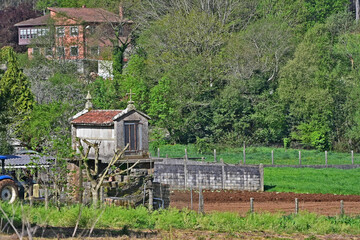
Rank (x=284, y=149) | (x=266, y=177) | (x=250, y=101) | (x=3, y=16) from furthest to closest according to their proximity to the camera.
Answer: (x=3, y=16) < (x=250, y=101) < (x=284, y=149) < (x=266, y=177)

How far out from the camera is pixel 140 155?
1362 inches

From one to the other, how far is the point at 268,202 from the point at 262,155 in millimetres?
21837

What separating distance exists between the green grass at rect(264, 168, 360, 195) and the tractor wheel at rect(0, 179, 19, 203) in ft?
56.2

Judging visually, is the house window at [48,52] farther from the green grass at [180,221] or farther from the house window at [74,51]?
the green grass at [180,221]

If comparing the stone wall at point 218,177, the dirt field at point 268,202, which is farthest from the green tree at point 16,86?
the dirt field at point 268,202

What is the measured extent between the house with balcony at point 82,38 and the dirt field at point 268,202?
45.3 meters

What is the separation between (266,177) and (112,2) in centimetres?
4995

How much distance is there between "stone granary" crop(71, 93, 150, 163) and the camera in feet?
113

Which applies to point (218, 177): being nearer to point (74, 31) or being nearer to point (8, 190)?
point (8, 190)

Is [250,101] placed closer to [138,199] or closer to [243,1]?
[243,1]

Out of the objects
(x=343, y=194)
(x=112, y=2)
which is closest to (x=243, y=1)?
(x=112, y=2)

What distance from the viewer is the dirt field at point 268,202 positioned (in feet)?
106

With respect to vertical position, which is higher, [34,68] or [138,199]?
[34,68]

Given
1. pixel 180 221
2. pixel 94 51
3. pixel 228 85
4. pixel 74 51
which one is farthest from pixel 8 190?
pixel 94 51
